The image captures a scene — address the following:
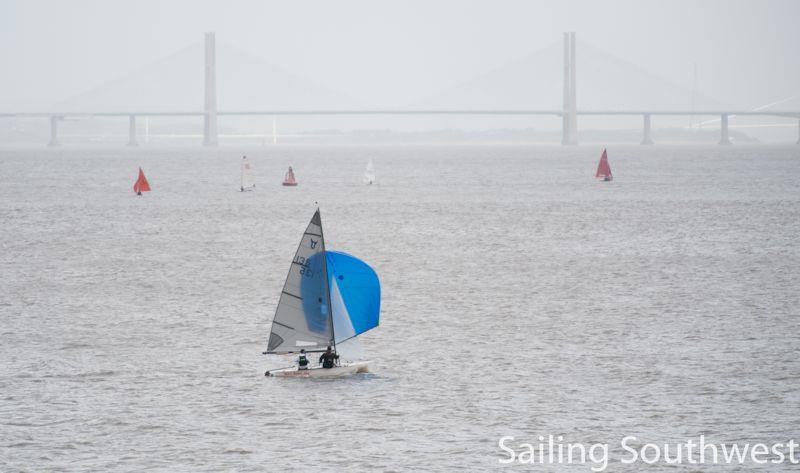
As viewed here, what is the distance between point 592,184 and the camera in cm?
11844

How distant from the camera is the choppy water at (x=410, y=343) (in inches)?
963

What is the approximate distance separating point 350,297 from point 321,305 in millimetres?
690

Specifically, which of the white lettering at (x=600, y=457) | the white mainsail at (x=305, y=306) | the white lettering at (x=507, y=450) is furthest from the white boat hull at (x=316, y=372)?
the white lettering at (x=600, y=457)

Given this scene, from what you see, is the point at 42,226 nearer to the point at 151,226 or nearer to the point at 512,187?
the point at 151,226

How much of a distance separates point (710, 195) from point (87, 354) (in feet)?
239

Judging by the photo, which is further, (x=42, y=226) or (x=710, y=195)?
(x=710, y=195)

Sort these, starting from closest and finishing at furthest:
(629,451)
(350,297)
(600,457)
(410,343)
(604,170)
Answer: (600,457) → (629,451) → (350,297) → (410,343) → (604,170)

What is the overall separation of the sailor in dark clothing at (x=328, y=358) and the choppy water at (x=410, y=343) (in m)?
0.53

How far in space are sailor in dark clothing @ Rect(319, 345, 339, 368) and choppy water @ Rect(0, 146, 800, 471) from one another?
0.53 m

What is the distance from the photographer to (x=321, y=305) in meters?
28.8

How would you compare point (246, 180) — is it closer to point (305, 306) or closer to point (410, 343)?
point (410, 343)

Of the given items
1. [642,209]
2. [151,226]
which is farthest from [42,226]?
[642,209]

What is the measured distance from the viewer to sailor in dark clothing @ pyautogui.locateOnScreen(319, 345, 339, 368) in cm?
2900

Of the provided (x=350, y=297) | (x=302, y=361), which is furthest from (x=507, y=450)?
(x=350, y=297)
